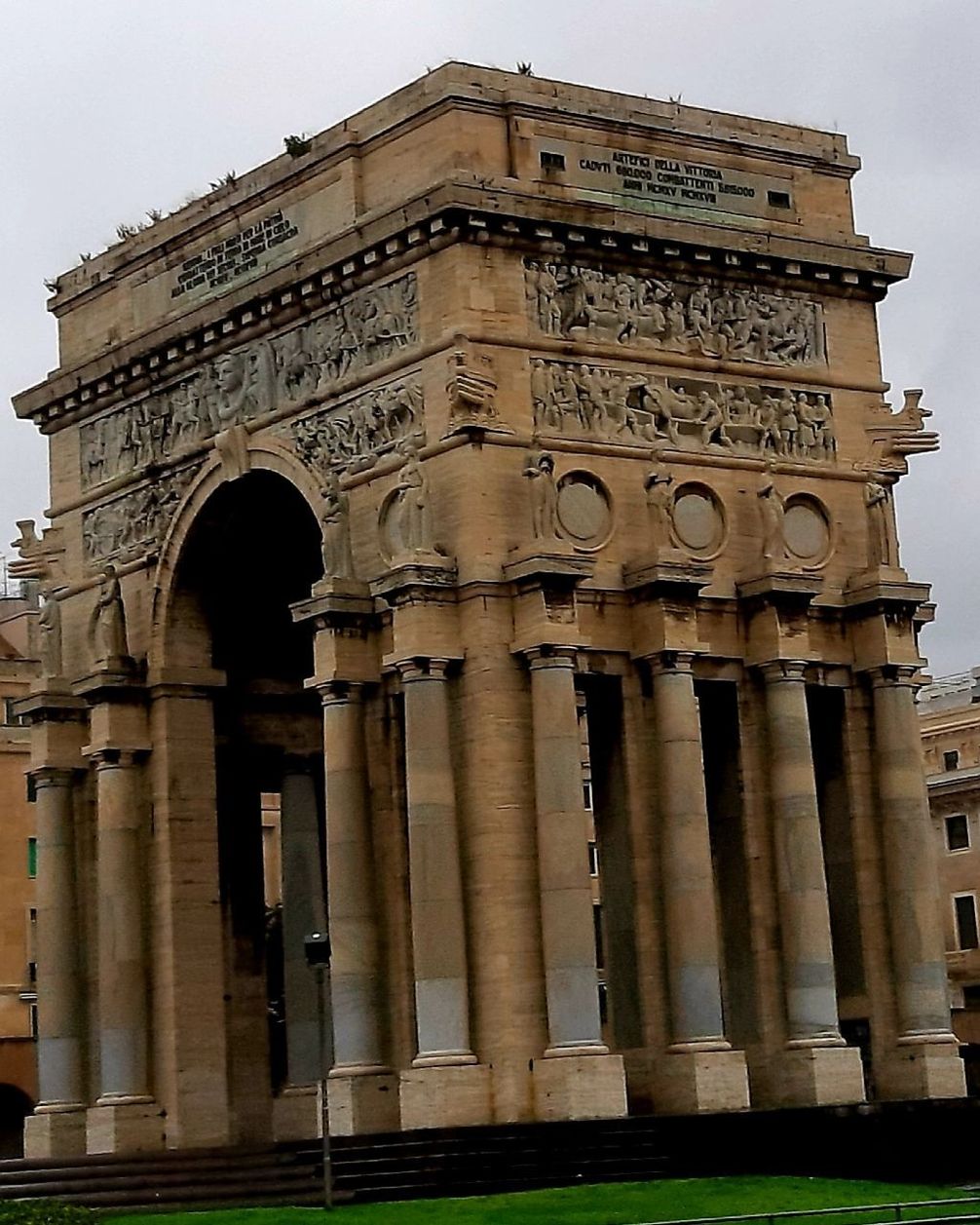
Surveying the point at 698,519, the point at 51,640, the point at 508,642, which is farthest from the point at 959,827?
the point at 508,642

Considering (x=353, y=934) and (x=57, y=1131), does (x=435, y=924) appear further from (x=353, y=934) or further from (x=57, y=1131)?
(x=57, y=1131)

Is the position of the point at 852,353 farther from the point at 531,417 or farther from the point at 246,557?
the point at 246,557

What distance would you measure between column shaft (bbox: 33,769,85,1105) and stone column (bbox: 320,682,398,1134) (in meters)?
8.15

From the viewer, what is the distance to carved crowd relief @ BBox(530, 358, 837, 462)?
4453cm

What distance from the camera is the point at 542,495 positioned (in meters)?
43.4

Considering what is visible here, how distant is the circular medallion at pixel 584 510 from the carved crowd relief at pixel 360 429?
2.45m

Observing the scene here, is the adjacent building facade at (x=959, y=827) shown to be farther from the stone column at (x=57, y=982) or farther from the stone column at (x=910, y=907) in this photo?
the stone column at (x=57, y=982)

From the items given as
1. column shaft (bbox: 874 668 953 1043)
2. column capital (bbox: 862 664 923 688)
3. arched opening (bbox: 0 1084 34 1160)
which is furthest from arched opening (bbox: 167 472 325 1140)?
arched opening (bbox: 0 1084 34 1160)

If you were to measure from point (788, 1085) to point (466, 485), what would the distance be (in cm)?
1034

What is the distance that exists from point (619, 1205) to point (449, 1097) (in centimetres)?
551

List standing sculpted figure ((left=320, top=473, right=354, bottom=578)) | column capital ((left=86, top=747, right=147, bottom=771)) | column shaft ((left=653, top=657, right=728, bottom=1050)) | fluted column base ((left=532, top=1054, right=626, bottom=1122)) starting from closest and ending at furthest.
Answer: fluted column base ((left=532, top=1054, right=626, bottom=1122)), column shaft ((left=653, top=657, right=728, bottom=1050)), standing sculpted figure ((left=320, top=473, right=354, bottom=578)), column capital ((left=86, top=747, right=147, bottom=771))

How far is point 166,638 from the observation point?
49.9 m

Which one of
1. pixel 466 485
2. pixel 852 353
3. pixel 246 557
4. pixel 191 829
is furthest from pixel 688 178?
pixel 191 829

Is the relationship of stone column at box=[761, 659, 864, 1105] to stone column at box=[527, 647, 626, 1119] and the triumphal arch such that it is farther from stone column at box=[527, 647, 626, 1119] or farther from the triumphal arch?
stone column at box=[527, 647, 626, 1119]
